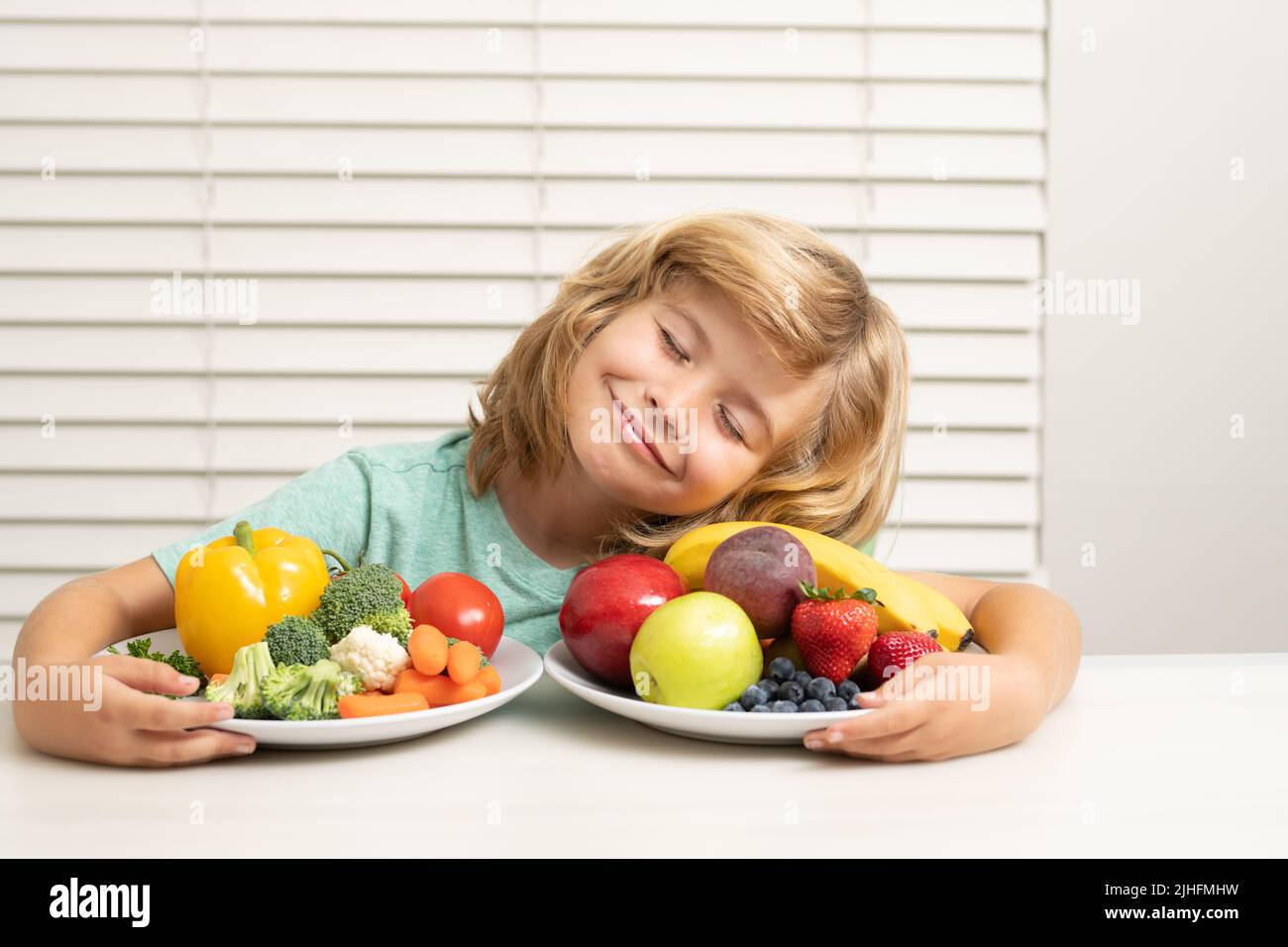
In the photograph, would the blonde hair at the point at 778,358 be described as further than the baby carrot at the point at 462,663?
Yes

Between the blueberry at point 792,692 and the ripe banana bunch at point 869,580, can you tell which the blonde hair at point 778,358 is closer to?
the ripe banana bunch at point 869,580

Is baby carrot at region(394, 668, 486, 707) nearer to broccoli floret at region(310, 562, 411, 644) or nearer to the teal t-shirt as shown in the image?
broccoli floret at region(310, 562, 411, 644)

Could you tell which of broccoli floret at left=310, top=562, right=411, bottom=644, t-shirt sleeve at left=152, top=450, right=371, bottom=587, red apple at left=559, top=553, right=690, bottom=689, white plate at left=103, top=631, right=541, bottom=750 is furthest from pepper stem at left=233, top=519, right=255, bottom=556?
t-shirt sleeve at left=152, top=450, right=371, bottom=587

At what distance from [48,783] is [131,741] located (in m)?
0.07

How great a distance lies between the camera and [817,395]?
1513 mm

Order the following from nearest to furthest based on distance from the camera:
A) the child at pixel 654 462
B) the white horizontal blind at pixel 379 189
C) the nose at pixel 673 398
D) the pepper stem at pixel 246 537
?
the pepper stem at pixel 246 537, the child at pixel 654 462, the nose at pixel 673 398, the white horizontal blind at pixel 379 189

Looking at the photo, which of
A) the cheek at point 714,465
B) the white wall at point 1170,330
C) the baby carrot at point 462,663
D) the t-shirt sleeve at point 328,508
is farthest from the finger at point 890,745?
the white wall at point 1170,330

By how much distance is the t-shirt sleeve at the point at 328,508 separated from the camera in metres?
1.57

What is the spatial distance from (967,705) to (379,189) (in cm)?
231

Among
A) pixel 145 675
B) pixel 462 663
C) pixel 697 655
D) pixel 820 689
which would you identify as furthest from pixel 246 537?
pixel 820 689

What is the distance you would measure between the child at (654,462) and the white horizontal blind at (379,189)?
3.41 ft

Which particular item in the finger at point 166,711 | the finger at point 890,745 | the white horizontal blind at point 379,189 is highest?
the white horizontal blind at point 379,189
